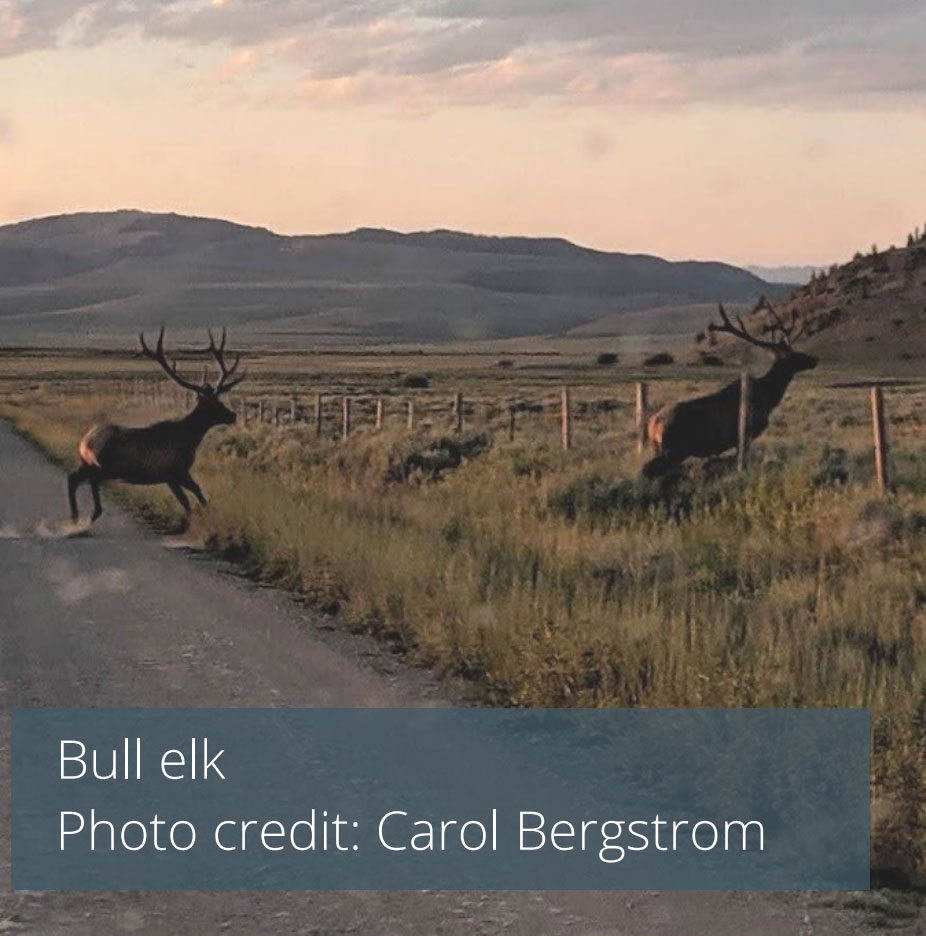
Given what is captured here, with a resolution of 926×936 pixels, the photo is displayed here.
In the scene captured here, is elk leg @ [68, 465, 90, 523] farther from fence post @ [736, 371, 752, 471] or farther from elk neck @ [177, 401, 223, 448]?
fence post @ [736, 371, 752, 471]

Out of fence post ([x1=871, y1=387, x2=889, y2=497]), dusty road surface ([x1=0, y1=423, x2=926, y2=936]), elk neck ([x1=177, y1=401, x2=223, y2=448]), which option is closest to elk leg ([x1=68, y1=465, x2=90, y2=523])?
dusty road surface ([x1=0, y1=423, x2=926, y2=936])

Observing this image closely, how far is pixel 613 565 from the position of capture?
48.7 feet

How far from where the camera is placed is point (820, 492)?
1880 cm

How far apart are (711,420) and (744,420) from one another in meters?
0.39

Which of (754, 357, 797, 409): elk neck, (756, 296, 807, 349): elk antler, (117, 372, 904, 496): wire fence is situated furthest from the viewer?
(117, 372, 904, 496): wire fence

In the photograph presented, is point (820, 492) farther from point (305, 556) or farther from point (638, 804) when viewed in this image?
point (638, 804)

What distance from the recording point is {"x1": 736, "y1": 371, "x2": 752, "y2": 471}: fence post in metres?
22.1

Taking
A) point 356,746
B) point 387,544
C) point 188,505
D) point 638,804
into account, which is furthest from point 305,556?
point 638,804

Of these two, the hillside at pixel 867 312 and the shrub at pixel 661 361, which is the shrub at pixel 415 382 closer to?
the hillside at pixel 867 312

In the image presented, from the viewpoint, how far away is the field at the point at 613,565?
9.25 metres

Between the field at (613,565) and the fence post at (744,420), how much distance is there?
30cm
